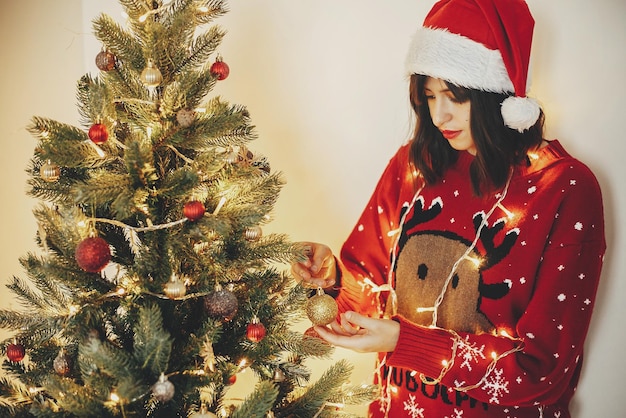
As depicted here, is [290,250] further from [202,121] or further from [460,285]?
[460,285]

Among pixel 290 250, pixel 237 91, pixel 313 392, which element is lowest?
pixel 313 392

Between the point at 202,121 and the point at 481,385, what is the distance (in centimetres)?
78

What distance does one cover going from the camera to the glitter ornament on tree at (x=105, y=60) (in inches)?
38.0

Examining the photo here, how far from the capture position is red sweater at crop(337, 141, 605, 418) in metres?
1.12

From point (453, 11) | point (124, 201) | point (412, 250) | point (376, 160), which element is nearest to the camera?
point (124, 201)

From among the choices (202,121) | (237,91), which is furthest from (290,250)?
(237,91)

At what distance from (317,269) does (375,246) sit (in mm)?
226

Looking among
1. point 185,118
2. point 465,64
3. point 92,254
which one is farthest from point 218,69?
point 465,64

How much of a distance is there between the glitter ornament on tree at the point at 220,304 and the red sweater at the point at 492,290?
0.43m

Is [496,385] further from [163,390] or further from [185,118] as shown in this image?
[185,118]

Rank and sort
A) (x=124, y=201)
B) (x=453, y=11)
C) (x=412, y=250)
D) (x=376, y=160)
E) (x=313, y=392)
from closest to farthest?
(x=124, y=201)
(x=313, y=392)
(x=453, y=11)
(x=412, y=250)
(x=376, y=160)

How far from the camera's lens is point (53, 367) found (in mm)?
1005

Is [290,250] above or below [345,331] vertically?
above

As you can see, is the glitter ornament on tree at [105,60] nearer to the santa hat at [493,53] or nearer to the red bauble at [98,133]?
the red bauble at [98,133]
